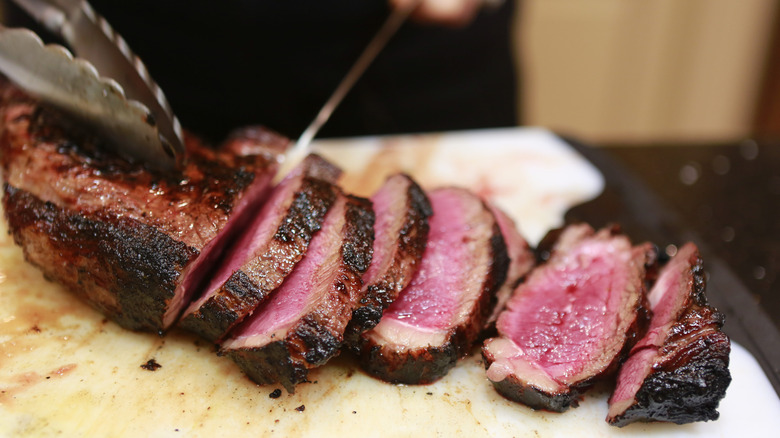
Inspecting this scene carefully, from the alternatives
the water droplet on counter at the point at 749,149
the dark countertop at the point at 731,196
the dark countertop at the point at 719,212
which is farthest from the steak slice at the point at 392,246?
the water droplet on counter at the point at 749,149

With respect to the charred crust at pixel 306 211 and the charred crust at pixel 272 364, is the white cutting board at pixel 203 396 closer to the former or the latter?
the charred crust at pixel 272 364

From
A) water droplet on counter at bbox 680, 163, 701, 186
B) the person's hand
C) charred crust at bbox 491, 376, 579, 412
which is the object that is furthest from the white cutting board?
the person's hand

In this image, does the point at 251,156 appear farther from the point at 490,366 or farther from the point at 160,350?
the point at 490,366

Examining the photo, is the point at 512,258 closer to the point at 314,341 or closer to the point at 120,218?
the point at 314,341

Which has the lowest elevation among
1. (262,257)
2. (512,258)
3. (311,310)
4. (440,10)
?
(512,258)

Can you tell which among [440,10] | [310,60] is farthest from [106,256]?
[440,10]
